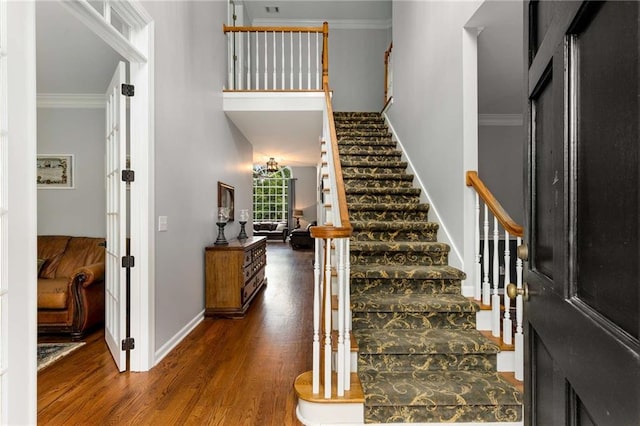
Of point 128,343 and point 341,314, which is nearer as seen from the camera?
point 341,314

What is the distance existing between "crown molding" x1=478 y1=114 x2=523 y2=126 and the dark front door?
4.81 metres

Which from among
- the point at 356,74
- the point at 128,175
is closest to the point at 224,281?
the point at 128,175

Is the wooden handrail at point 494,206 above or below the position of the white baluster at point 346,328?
above

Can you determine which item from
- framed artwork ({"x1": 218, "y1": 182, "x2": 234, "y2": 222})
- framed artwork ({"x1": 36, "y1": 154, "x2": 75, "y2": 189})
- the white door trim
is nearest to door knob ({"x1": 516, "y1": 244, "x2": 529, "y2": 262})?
the white door trim

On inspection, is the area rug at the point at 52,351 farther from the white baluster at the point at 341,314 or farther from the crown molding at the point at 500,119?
the crown molding at the point at 500,119

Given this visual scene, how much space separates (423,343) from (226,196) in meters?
3.38

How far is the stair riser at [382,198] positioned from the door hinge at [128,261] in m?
2.23

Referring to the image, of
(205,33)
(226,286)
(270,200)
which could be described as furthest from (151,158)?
(270,200)

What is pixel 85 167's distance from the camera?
14.3ft

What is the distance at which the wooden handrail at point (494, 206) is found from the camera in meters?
2.25

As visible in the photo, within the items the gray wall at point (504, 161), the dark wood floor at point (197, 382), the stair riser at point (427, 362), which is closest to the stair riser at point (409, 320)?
the stair riser at point (427, 362)

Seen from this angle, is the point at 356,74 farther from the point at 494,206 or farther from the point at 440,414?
the point at 440,414

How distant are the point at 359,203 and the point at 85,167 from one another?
352 centimetres

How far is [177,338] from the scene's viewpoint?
3.04 m
